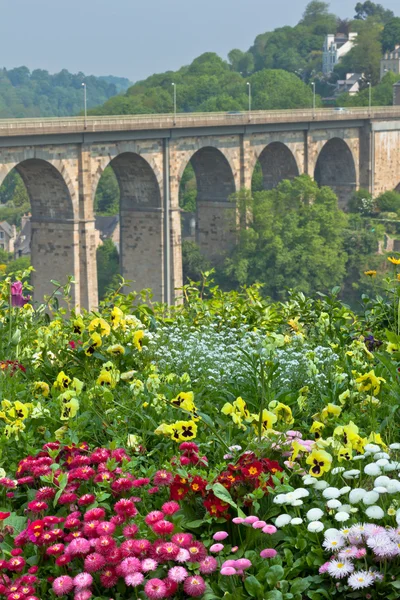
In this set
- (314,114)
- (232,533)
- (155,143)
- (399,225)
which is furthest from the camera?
(399,225)

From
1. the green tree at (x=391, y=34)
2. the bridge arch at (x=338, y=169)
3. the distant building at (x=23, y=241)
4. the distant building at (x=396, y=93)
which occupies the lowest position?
the distant building at (x=23, y=241)

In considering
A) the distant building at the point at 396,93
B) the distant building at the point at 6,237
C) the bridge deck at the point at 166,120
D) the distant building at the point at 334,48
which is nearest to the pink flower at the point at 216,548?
the bridge deck at the point at 166,120

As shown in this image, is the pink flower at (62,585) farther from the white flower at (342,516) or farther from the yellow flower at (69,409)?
the yellow flower at (69,409)

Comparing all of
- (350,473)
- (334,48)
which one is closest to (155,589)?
(350,473)

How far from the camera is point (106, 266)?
63094 mm

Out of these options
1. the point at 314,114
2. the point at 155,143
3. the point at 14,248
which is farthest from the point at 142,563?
the point at 14,248

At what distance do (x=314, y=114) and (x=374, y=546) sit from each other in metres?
61.1

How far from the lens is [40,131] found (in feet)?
139

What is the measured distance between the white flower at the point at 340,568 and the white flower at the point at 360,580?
0.04m

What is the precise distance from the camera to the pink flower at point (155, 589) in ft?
16.0

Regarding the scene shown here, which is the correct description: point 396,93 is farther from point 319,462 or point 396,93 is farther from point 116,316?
point 319,462

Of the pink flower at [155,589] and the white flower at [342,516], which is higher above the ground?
the white flower at [342,516]

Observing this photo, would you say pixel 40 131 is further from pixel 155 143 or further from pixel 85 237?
pixel 155 143

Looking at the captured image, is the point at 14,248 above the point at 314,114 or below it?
below
